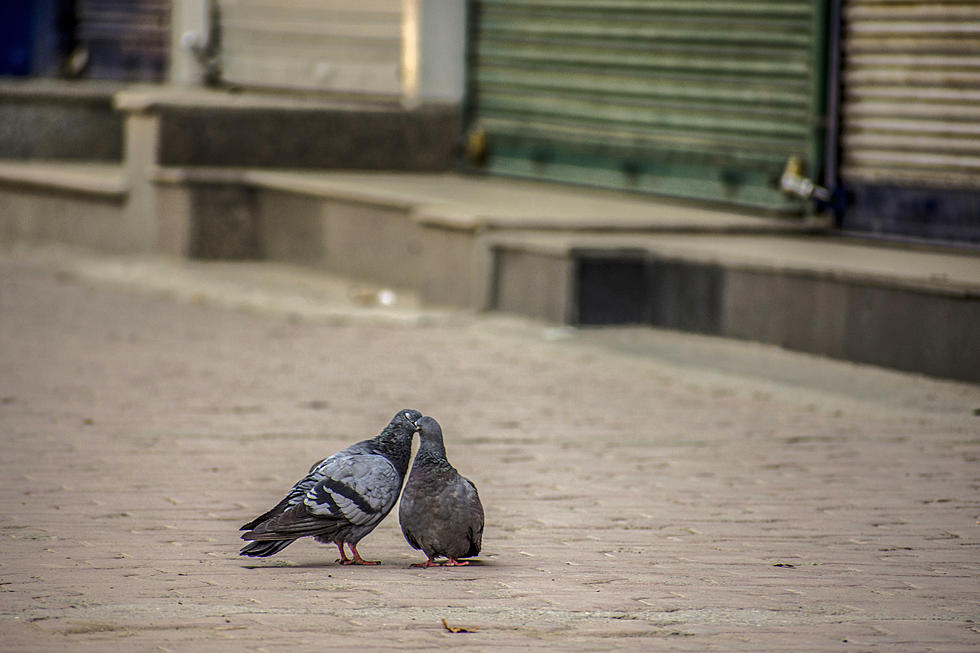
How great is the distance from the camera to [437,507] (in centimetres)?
556

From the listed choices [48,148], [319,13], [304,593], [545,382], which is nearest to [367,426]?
[545,382]

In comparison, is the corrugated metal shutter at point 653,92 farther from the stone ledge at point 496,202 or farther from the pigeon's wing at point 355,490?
the pigeon's wing at point 355,490

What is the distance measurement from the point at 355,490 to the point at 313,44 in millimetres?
12426

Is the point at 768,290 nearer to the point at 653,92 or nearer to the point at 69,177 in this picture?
the point at 653,92

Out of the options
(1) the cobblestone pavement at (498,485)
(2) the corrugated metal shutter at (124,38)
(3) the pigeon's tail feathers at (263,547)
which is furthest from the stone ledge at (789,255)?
(2) the corrugated metal shutter at (124,38)

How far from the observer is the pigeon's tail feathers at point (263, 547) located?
5.44 meters

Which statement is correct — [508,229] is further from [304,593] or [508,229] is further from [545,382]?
[304,593]

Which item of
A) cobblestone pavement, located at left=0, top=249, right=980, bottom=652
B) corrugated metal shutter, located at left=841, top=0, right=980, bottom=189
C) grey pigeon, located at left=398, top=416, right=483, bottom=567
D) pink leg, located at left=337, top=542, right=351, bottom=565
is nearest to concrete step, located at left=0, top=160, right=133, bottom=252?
cobblestone pavement, located at left=0, top=249, right=980, bottom=652

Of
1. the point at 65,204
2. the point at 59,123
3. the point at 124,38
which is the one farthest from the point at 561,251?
the point at 124,38

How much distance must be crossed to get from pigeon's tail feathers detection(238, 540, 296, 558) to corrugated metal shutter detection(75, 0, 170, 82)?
50.7ft

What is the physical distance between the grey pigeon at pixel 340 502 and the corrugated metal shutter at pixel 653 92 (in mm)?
7347

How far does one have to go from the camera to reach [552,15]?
591 inches

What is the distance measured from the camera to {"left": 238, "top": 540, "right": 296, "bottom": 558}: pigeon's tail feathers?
544cm

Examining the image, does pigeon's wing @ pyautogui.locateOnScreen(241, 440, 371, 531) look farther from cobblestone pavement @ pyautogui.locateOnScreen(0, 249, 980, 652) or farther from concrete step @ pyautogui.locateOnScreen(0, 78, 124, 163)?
concrete step @ pyautogui.locateOnScreen(0, 78, 124, 163)
